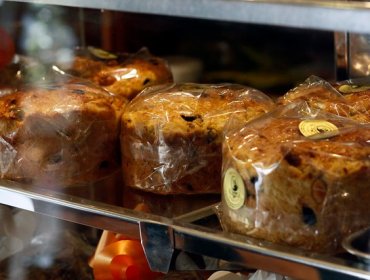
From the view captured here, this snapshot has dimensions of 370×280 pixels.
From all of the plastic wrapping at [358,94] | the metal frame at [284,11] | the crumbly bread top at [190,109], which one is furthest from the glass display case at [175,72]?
the plastic wrapping at [358,94]

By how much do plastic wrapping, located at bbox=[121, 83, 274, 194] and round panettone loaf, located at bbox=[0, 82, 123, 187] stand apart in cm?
9

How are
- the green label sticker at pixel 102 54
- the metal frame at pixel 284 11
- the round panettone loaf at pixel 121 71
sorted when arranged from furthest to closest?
the green label sticker at pixel 102 54, the round panettone loaf at pixel 121 71, the metal frame at pixel 284 11

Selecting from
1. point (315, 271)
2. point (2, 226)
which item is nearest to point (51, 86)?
point (2, 226)

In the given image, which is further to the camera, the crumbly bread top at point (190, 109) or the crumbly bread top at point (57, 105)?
the crumbly bread top at point (57, 105)

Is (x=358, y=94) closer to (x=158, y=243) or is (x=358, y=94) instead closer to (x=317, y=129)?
(x=317, y=129)

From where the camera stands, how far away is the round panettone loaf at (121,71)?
1673 millimetres

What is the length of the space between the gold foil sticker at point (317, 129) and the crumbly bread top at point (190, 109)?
0.20m

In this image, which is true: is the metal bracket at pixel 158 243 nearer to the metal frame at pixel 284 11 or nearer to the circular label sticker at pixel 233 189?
the circular label sticker at pixel 233 189

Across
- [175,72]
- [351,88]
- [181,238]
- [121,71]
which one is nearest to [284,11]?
[181,238]

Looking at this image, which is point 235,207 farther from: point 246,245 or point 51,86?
point 51,86

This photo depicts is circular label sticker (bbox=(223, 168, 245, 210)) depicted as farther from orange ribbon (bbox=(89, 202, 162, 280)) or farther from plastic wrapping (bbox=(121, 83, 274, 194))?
orange ribbon (bbox=(89, 202, 162, 280))

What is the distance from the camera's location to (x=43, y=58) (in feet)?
6.25

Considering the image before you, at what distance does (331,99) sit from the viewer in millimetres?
1311

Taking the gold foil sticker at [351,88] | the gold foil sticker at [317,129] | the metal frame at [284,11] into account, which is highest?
the metal frame at [284,11]
